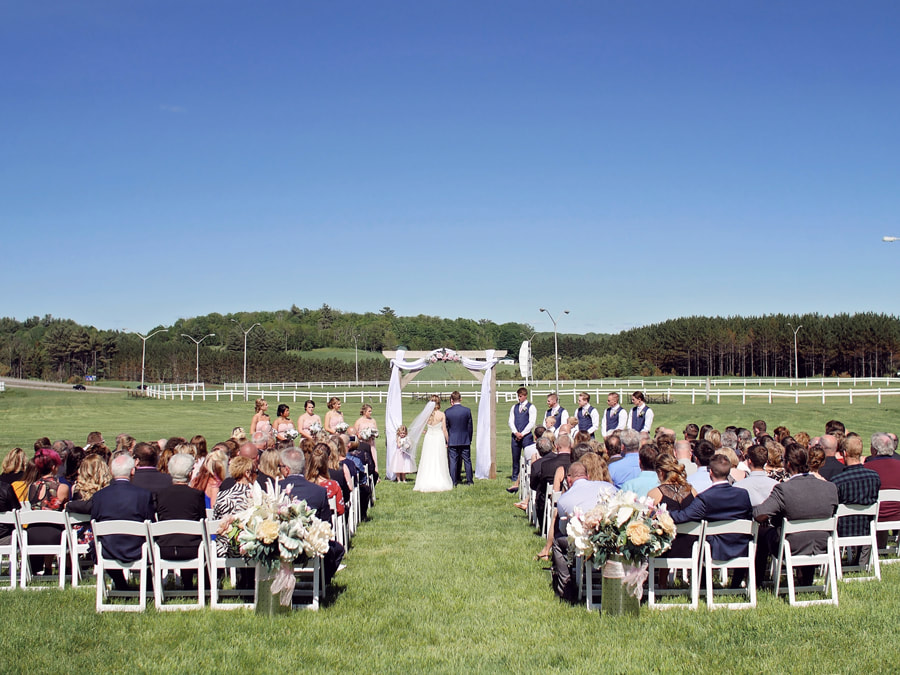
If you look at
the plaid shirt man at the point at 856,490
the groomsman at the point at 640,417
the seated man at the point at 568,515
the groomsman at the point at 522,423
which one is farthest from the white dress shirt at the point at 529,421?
the plaid shirt man at the point at 856,490

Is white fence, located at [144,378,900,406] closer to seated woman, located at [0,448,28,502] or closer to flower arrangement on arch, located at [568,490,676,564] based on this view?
seated woman, located at [0,448,28,502]

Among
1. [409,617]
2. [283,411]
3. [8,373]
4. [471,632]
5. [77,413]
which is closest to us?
[471,632]

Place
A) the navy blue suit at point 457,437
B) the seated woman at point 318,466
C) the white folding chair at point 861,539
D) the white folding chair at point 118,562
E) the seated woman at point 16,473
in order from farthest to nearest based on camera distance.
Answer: the navy blue suit at point 457,437 → the seated woman at point 16,473 → the seated woman at point 318,466 → the white folding chair at point 861,539 → the white folding chair at point 118,562

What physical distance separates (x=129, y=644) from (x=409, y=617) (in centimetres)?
226

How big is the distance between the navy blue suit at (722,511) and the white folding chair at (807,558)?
35 cm

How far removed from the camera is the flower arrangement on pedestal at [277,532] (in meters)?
6.50

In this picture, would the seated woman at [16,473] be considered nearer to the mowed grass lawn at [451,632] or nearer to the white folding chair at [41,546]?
the white folding chair at [41,546]

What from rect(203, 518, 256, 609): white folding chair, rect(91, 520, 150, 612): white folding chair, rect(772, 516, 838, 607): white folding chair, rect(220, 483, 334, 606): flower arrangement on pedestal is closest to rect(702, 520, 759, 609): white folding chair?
rect(772, 516, 838, 607): white folding chair

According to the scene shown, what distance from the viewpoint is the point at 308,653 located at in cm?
593

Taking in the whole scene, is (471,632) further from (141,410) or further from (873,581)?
(141,410)

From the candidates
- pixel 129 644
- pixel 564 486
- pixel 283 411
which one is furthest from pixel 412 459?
pixel 129 644

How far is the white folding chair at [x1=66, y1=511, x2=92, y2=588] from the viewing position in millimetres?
7531

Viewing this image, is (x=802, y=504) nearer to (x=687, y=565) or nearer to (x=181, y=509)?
(x=687, y=565)

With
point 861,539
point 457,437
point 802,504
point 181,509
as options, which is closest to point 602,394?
point 457,437
